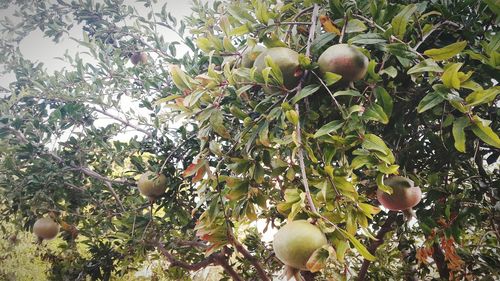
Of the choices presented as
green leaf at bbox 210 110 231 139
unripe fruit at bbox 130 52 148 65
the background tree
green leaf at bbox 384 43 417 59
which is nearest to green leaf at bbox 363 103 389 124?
the background tree

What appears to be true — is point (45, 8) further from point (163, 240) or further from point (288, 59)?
point (288, 59)

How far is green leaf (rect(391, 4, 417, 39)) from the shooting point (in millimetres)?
887

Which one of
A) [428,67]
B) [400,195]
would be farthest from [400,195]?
[428,67]

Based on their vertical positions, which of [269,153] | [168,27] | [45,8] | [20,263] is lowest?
[269,153]

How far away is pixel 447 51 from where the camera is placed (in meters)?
0.83

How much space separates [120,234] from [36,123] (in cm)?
98

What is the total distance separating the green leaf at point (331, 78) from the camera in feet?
2.76

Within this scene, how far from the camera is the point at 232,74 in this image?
0.96 meters

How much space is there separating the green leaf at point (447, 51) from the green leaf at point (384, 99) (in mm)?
137

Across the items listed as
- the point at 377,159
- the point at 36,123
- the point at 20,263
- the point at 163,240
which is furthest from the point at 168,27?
the point at 20,263

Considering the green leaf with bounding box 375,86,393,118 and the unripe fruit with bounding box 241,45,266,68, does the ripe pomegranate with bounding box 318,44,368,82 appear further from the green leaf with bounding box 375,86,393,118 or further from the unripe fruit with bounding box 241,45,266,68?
the unripe fruit with bounding box 241,45,266,68

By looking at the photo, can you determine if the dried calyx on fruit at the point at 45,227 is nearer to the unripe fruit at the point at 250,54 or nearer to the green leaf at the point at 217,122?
the green leaf at the point at 217,122

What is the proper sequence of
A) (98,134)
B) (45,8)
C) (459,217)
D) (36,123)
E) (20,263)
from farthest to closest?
(20,263)
(45,8)
(98,134)
(36,123)
(459,217)

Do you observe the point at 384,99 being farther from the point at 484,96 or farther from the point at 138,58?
the point at 138,58
